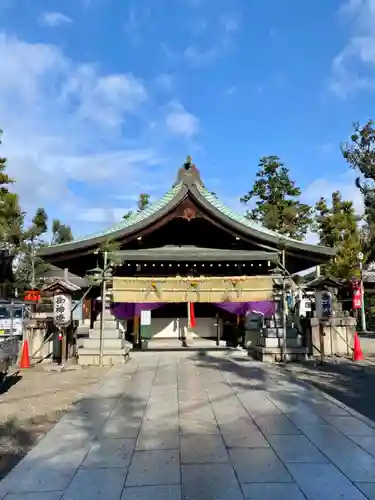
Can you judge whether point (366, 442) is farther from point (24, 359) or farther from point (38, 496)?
point (24, 359)

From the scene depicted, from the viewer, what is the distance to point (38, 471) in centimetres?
487

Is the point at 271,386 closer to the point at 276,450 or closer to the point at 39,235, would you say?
the point at 276,450

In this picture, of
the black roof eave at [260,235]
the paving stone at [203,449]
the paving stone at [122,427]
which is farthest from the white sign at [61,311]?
the paving stone at [203,449]

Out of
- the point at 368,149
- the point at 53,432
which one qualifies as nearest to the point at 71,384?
the point at 53,432

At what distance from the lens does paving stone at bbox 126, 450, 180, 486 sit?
451 centimetres

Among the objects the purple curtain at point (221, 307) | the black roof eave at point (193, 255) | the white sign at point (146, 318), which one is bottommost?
the white sign at point (146, 318)

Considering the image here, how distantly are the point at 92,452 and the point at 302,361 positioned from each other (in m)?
10.5

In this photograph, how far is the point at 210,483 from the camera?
14.6 feet

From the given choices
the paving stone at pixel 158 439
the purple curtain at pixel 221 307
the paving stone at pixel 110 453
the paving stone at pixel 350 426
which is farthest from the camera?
the purple curtain at pixel 221 307

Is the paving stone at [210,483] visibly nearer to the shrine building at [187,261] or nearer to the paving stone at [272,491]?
the paving stone at [272,491]

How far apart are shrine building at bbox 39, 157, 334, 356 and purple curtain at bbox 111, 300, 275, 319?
4cm

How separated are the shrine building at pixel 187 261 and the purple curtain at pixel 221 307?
0.13 feet

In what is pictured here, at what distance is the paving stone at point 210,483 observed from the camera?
13.6ft

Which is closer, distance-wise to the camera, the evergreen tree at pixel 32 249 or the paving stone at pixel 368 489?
the paving stone at pixel 368 489
